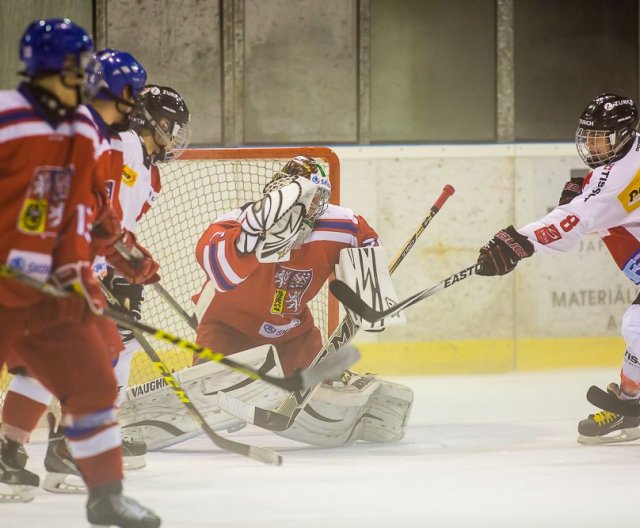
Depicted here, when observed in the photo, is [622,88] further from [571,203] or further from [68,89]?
[68,89]

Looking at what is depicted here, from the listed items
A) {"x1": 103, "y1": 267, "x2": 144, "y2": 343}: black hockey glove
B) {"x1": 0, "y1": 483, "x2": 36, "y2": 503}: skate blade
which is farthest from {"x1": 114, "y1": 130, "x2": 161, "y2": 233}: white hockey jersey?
{"x1": 0, "y1": 483, "x2": 36, "y2": 503}: skate blade

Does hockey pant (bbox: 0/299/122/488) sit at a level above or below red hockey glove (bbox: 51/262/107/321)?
below

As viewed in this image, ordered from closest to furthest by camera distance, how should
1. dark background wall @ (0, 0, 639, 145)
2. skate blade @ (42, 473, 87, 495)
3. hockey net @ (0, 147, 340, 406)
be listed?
skate blade @ (42, 473, 87, 495) → hockey net @ (0, 147, 340, 406) → dark background wall @ (0, 0, 639, 145)

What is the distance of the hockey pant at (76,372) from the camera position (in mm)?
2684

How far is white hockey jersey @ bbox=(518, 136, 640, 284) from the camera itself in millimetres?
4129

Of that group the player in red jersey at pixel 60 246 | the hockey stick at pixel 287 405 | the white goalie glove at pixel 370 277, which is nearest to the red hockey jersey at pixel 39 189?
the player in red jersey at pixel 60 246

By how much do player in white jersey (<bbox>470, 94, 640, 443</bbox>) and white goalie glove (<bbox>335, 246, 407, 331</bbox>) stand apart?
307 millimetres

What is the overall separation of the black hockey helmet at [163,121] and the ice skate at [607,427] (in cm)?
156

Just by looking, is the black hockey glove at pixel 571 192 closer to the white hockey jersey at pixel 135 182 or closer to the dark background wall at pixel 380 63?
the white hockey jersey at pixel 135 182

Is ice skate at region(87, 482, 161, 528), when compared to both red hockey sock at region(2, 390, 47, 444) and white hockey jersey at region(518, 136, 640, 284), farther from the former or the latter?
white hockey jersey at region(518, 136, 640, 284)

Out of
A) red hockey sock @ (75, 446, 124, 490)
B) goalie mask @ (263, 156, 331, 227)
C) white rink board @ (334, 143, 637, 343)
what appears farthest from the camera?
white rink board @ (334, 143, 637, 343)

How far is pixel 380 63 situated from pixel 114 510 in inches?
158

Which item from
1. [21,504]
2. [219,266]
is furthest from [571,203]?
[21,504]

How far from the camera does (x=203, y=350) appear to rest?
2.82 meters
